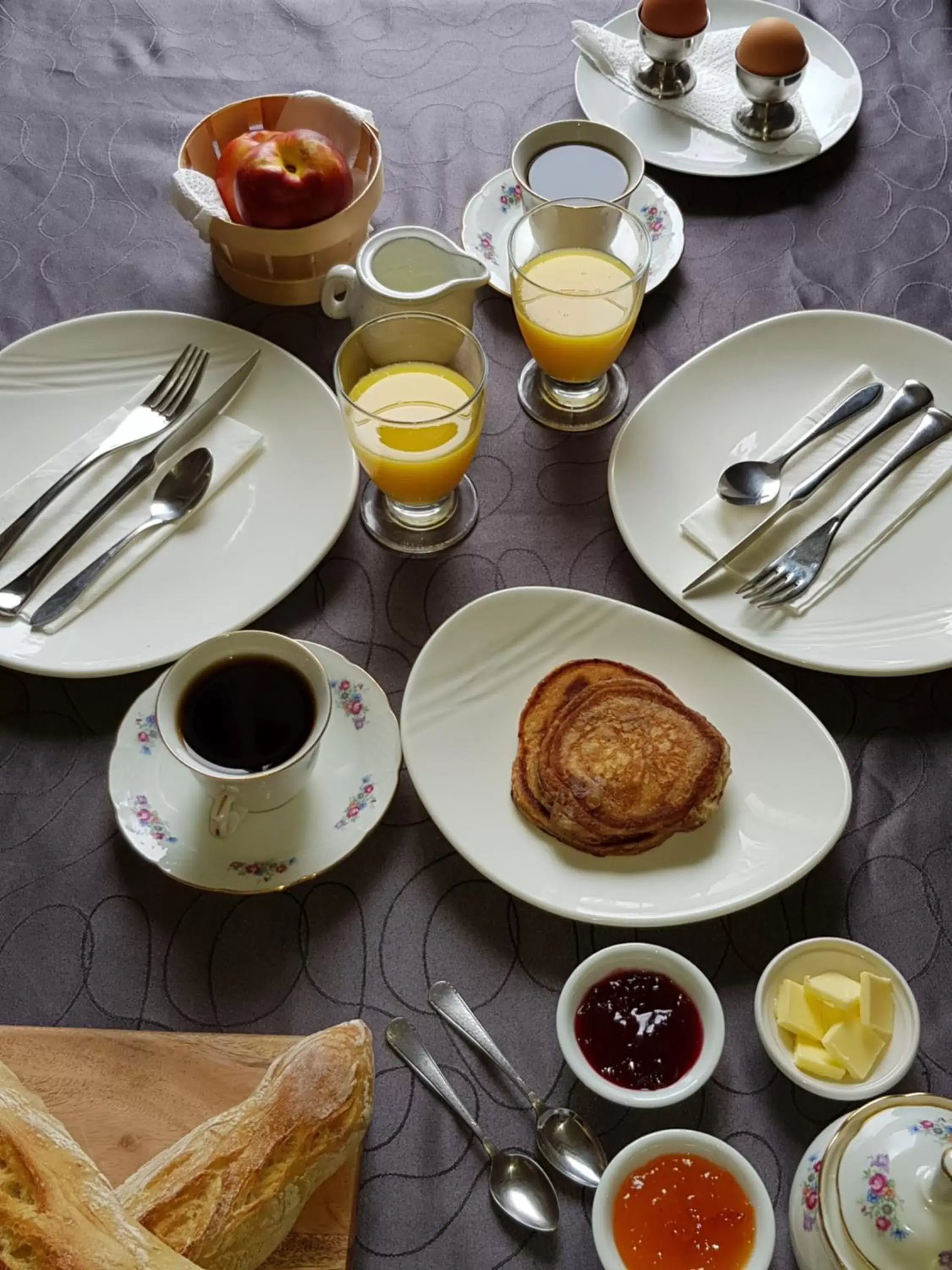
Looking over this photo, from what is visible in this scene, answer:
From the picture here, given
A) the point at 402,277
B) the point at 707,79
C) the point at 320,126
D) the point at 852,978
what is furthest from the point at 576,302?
the point at 852,978

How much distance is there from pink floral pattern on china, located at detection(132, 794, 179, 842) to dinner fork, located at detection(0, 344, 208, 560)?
356mm

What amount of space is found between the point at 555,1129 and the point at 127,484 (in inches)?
33.1

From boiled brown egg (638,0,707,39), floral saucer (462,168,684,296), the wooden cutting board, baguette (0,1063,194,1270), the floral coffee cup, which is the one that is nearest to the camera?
baguette (0,1063,194,1270)

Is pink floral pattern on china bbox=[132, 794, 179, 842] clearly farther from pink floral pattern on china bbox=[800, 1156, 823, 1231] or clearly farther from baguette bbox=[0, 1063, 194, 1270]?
pink floral pattern on china bbox=[800, 1156, 823, 1231]

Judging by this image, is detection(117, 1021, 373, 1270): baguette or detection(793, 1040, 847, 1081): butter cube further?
detection(793, 1040, 847, 1081): butter cube

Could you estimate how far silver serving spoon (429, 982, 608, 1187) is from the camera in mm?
1028

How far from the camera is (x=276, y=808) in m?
1.19

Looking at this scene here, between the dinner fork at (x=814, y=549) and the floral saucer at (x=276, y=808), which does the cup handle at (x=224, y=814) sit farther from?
the dinner fork at (x=814, y=549)

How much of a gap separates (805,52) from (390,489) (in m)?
0.93

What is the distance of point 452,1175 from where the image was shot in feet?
Result: 3.42

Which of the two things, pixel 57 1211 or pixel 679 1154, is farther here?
pixel 679 1154

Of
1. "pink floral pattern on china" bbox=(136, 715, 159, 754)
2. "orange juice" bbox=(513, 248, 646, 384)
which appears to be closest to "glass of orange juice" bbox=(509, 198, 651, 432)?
"orange juice" bbox=(513, 248, 646, 384)

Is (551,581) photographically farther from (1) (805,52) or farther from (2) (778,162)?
(1) (805,52)

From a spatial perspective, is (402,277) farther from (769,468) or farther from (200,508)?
(769,468)
